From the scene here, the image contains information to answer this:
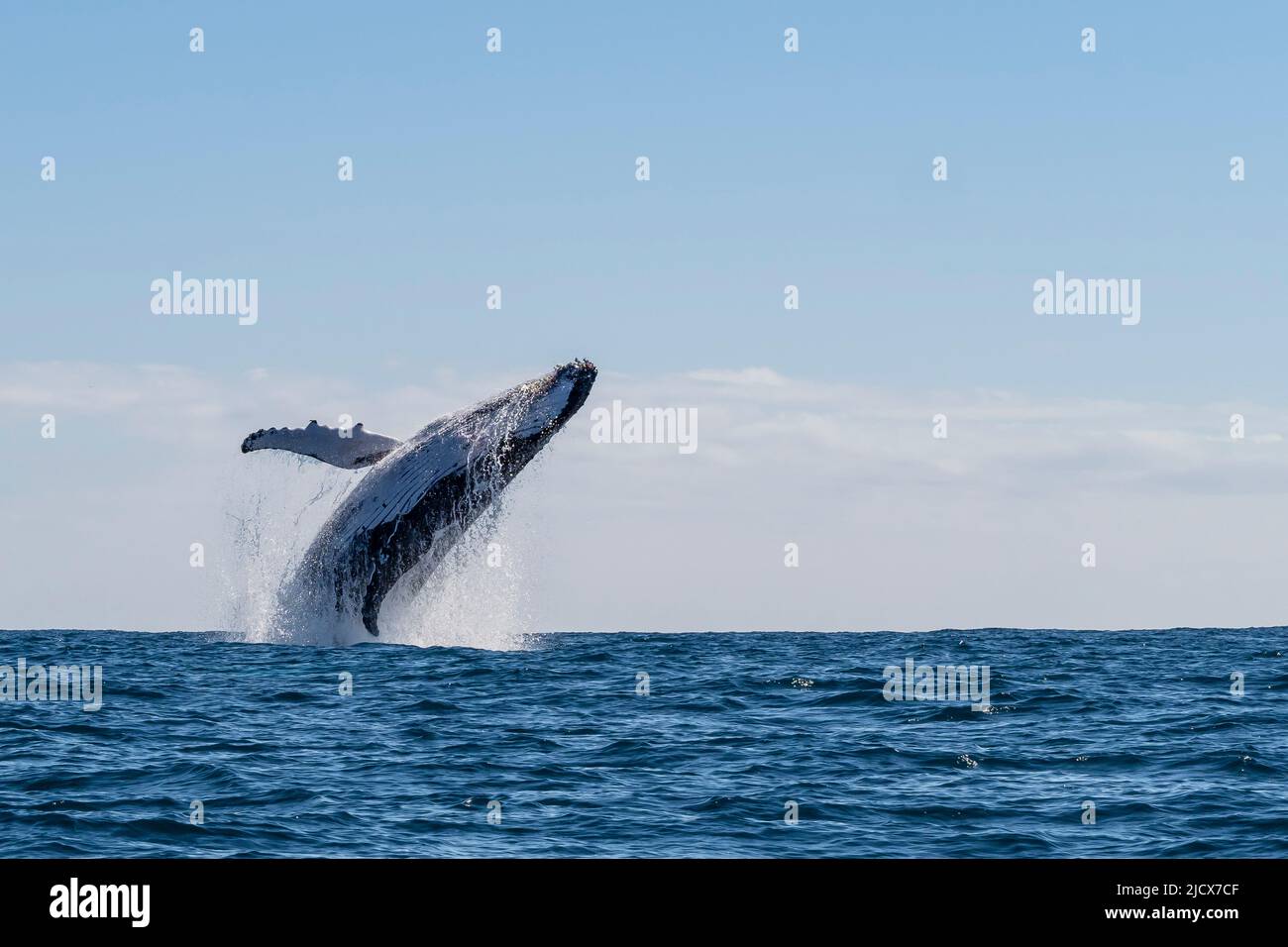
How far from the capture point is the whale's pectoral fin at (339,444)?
67.5 feet

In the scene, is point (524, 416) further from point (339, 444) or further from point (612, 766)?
point (612, 766)

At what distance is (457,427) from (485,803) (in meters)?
8.92

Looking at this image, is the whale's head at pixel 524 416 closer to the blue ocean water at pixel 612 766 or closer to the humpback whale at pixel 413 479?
the humpback whale at pixel 413 479

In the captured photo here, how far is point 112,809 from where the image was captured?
35.8ft

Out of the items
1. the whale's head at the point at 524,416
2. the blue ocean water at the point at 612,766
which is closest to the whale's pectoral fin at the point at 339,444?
the whale's head at the point at 524,416

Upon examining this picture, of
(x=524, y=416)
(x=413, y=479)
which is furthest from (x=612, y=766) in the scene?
(x=413, y=479)

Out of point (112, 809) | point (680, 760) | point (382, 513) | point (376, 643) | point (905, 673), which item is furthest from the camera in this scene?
point (905, 673)

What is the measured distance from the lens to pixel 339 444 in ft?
68.0

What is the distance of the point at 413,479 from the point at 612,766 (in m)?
7.76

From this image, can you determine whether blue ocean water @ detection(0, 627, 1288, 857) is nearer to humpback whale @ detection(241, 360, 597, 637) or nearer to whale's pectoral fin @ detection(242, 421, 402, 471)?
humpback whale @ detection(241, 360, 597, 637)

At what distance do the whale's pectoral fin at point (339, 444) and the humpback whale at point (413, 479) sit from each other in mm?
14

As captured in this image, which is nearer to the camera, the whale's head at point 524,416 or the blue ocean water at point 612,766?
the blue ocean water at point 612,766
